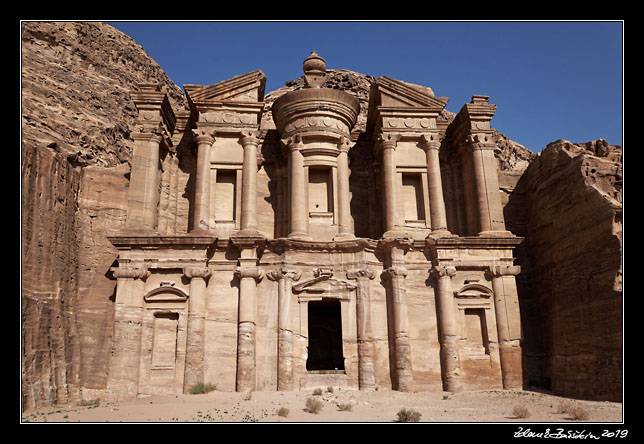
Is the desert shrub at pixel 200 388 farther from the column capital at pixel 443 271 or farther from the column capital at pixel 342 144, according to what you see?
the column capital at pixel 342 144

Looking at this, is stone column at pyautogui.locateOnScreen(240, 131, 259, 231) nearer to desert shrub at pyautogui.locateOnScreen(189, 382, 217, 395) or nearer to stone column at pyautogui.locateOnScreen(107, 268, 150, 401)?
stone column at pyautogui.locateOnScreen(107, 268, 150, 401)

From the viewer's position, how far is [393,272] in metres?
19.1

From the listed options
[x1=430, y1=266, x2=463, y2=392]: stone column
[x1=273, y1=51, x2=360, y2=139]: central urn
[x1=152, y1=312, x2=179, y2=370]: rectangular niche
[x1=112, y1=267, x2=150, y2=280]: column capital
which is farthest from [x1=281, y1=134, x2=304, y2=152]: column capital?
[x1=152, y1=312, x2=179, y2=370]: rectangular niche

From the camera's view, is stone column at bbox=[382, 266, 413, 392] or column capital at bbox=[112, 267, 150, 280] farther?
column capital at bbox=[112, 267, 150, 280]

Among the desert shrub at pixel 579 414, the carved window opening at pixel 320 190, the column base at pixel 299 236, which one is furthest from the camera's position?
the carved window opening at pixel 320 190

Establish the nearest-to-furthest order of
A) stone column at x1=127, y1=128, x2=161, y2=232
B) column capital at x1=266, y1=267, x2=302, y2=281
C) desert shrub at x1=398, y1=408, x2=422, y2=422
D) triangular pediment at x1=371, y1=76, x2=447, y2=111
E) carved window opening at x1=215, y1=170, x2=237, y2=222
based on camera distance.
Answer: desert shrub at x1=398, y1=408, x2=422, y2=422, column capital at x1=266, y1=267, x2=302, y2=281, stone column at x1=127, y1=128, x2=161, y2=232, carved window opening at x1=215, y1=170, x2=237, y2=222, triangular pediment at x1=371, y1=76, x2=447, y2=111

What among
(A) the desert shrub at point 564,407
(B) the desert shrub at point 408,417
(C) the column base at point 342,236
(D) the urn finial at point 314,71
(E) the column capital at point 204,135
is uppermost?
(D) the urn finial at point 314,71

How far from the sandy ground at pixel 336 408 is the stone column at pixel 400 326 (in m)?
0.70

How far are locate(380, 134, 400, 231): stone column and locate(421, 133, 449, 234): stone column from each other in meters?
1.34

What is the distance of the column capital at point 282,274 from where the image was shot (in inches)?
744

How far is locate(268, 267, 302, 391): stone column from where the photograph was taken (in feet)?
57.8

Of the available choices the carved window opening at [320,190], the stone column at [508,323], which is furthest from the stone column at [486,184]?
the carved window opening at [320,190]

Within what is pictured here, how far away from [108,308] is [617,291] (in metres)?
17.1

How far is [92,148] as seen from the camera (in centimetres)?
2520
